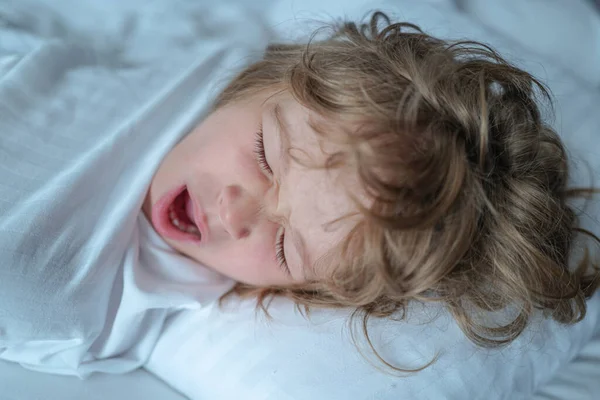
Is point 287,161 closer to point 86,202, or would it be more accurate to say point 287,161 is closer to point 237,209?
point 237,209

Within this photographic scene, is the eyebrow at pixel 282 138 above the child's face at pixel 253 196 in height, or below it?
above

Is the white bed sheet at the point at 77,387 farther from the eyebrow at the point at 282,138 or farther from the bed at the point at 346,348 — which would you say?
the eyebrow at the point at 282,138

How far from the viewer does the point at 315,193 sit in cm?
73

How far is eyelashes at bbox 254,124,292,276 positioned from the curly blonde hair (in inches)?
2.0

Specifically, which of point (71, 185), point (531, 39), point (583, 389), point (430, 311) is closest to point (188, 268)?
point (71, 185)

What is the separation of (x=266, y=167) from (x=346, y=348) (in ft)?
0.89

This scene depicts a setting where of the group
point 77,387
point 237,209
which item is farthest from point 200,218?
point 77,387

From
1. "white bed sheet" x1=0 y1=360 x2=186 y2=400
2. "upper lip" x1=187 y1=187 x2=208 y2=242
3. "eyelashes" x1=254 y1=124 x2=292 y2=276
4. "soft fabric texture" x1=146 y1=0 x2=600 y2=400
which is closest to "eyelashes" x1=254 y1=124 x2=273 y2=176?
"eyelashes" x1=254 y1=124 x2=292 y2=276

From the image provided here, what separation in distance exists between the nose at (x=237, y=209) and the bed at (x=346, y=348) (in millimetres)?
157

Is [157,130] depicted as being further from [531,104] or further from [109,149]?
[531,104]

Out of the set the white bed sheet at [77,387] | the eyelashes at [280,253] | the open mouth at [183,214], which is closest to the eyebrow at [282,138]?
the eyelashes at [280,253]

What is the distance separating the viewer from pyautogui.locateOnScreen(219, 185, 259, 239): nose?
0.80 meters

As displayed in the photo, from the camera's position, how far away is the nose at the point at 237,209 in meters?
0.80

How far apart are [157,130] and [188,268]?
0.24 m
